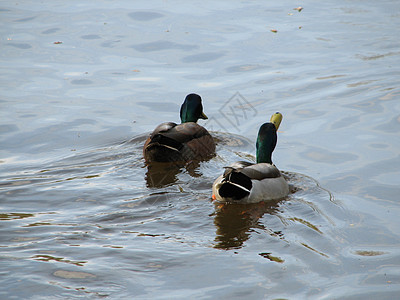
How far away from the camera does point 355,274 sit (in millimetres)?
5340

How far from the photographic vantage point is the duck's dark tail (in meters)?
6.95

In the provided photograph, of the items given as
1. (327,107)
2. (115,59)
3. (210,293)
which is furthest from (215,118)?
(210,293)

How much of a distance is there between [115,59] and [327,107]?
5.28 meters

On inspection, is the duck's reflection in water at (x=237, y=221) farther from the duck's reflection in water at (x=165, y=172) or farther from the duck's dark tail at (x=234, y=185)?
the duck's reflection in water at (x=165, y=172)

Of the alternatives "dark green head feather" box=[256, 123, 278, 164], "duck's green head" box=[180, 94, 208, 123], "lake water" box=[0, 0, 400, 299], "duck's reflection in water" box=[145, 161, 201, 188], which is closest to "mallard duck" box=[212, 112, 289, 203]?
"lake water" box=[0, 0, 400, 299]

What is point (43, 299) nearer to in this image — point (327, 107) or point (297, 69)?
point (327, 107)

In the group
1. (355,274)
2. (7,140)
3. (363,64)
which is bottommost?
(355,274)

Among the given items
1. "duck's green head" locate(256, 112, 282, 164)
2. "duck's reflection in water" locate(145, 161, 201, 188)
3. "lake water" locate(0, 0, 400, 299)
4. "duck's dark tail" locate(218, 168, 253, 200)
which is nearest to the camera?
"lake water" locate(0, 0, 400, 299)

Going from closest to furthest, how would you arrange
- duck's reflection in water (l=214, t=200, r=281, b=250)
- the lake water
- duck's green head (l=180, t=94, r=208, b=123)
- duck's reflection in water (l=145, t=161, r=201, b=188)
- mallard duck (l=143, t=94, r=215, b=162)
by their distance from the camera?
the lake water, duck's reflection in water (l=214, t=200, r=281, b=250), duck's reflection in water (l=145, t=161, r=201, b=188), mallard duck (l=143, t=94, r=215, b=162), duck's green head (l=180, t=94, r=208, b=123)

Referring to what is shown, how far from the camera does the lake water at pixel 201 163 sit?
526 cm

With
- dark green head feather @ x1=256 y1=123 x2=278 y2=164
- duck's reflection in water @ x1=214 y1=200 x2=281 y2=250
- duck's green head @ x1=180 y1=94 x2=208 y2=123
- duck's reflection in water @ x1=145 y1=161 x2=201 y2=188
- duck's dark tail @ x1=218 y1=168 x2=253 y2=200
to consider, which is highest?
duck's green head @ x1=180 y1=94 x2=208 y2=123

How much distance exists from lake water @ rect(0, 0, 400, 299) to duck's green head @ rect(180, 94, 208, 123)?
0.56 metres

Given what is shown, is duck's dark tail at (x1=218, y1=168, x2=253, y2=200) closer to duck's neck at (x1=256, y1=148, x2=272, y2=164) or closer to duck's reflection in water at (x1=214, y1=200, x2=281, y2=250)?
duck's reflection in water at (x1=214, y1=200, x2=281, y2=250)

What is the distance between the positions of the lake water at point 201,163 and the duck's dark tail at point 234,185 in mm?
171
